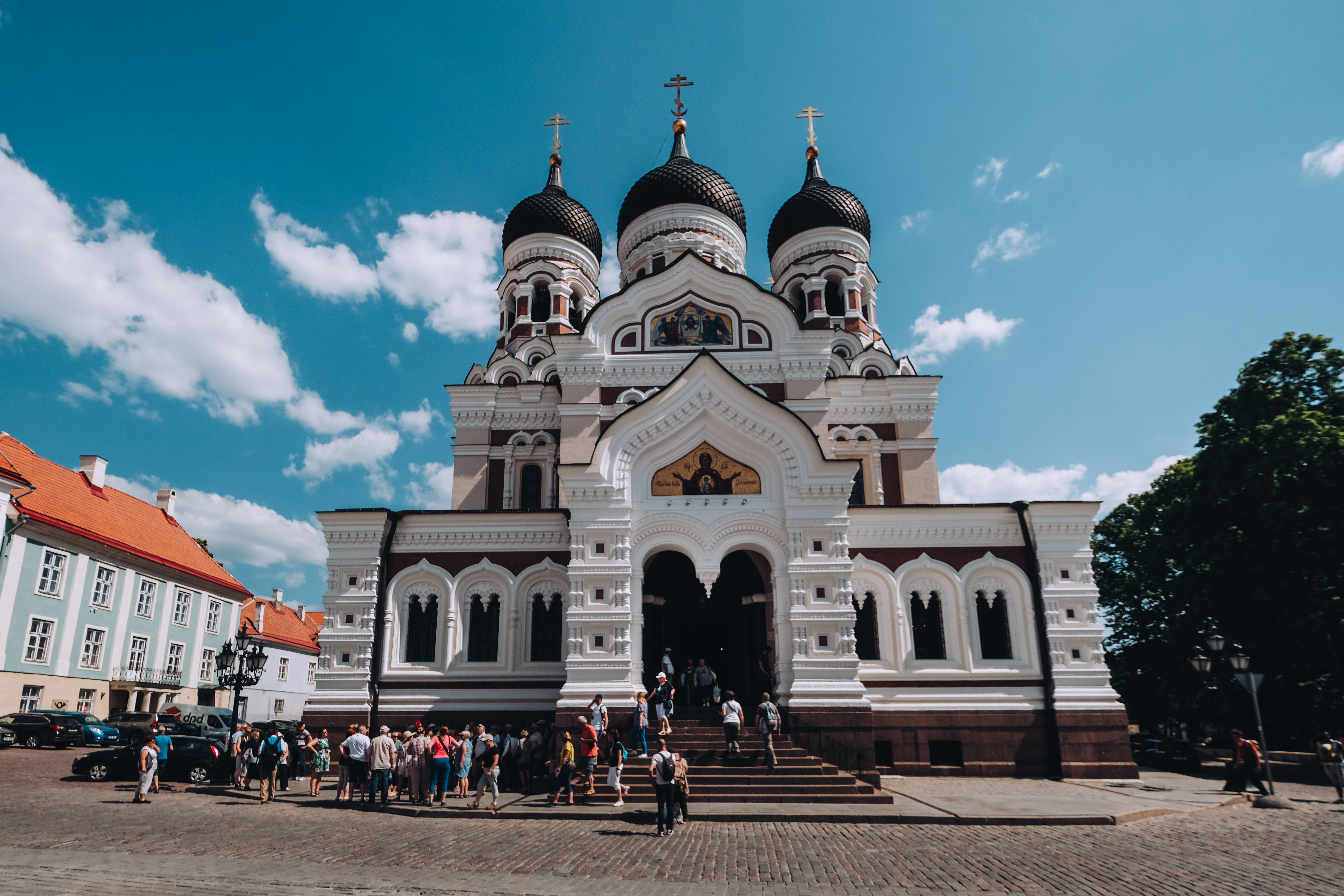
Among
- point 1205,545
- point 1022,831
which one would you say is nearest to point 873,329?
point 1205,545

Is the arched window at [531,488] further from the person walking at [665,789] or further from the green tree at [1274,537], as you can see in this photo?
the green tree at [1274,537]

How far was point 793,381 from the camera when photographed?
71.4 ft

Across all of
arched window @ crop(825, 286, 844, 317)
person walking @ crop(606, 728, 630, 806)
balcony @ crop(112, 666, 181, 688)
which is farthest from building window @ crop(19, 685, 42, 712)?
arched window @ crop(825, 286, 844, 317)

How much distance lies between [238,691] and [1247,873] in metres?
18.2

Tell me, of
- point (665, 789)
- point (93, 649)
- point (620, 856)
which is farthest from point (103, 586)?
point (620, 856)

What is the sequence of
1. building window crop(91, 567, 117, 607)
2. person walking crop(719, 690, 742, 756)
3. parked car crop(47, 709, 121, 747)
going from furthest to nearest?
building window crop(91, 567, 117, 607)
parked car crop(47, 709, 121, 747)
person walking crop(719, 690, 742, 756)

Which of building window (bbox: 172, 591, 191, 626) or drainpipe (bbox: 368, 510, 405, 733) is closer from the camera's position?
drainpipe (bbox: 368, 510, 405, 733)

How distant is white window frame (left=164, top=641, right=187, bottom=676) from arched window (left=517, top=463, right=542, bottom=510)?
63.7 feet

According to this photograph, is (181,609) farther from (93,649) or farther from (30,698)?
(30,698)

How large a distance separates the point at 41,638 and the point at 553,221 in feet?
76.4

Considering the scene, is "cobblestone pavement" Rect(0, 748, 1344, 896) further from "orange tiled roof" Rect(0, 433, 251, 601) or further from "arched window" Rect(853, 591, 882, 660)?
"orange tiled roof" Rect(0, 433, 251, 601)

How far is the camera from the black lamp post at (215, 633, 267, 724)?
702 inches

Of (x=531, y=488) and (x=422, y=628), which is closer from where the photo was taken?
(x=422, y=628)

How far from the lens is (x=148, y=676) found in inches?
1287
